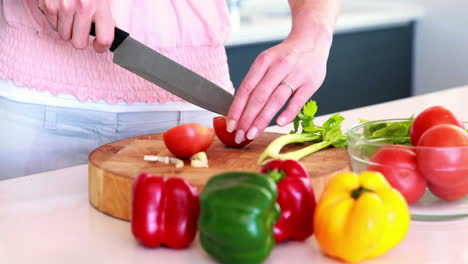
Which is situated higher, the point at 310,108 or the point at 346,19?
the point at 346,19

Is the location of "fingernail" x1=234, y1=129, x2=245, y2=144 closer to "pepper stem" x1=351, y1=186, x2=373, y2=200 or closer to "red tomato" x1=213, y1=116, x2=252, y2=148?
"red tomato" x1=213, y1=116, x2=252, y2=148

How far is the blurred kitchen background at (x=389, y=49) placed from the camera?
130 inches

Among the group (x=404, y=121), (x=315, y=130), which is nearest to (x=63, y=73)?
(x=315, y=130)

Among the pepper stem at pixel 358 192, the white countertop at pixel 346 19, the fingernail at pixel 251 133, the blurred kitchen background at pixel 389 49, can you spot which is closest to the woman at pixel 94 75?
the fingernail at pixel 251 133

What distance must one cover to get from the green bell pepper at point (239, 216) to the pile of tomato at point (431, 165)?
0.23m

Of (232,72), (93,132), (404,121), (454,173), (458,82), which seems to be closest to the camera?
(454,173)

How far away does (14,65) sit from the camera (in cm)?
145

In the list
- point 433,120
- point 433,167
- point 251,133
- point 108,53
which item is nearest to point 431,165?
point 433,167

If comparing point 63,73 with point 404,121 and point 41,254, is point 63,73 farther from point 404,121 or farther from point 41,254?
point 404,121

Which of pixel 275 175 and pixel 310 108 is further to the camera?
pixel 310 108

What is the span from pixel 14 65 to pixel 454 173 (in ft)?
2.94

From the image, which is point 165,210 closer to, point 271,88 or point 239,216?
point 239,216

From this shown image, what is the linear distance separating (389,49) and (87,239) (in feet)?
8.98

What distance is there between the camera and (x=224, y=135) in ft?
4.30
